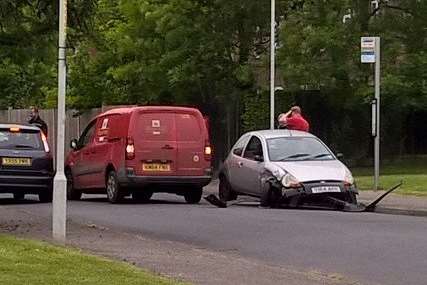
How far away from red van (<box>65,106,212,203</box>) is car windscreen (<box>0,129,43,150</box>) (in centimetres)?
125

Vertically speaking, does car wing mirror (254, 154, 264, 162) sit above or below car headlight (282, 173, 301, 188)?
above

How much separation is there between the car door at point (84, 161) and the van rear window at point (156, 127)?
1.88m

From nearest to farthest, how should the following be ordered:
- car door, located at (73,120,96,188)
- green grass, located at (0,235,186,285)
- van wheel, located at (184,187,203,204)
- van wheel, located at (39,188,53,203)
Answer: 1. green grass, located at (0,235,186,285)
2. van wheel, located at (184,187,203,204)
3. van wheel, located at (39,188,53,203)
4. car door, located at (73,120,96,188)

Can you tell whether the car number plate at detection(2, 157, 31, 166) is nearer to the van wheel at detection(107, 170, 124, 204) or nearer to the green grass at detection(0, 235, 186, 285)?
the van wheel at detection(107, 170, 124, 204)

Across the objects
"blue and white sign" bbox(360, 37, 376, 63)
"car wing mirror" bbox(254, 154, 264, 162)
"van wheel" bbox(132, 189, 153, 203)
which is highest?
"blue and white sign" bbox(360, 37, 376, 63)

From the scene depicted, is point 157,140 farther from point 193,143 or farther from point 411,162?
point 411,162

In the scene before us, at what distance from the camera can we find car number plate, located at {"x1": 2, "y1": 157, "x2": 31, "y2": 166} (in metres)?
21.2

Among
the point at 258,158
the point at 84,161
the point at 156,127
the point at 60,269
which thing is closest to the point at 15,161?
the point at 84,161

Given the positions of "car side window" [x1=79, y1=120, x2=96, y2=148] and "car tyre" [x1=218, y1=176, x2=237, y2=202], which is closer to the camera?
"car tyre" [x1=218, y1=176, x2=237, y2=202]

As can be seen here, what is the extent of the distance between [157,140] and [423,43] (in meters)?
13.1

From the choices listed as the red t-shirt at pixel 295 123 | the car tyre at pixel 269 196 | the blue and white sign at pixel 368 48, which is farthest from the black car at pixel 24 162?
the blue and white sign at pixel 368 48

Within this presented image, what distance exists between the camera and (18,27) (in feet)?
59.8

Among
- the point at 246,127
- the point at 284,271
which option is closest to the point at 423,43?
the point at 246,127

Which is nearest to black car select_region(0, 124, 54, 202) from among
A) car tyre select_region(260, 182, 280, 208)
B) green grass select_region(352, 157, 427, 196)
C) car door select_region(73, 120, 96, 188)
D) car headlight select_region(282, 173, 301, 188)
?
car door select_region(73, 120, 96, 188)
